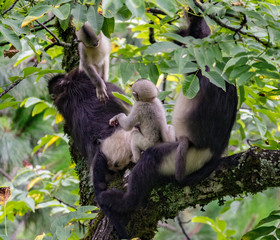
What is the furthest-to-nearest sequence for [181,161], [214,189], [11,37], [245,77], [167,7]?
[181,161], [214,189], [11,37], [245,77], [167,7]

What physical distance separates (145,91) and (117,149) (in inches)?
23.2

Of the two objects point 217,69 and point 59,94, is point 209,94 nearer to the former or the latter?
point 217,69

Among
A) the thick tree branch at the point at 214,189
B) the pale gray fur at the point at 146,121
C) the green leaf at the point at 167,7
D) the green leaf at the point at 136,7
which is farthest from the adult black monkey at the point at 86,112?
the green leaf at the point at 136,7

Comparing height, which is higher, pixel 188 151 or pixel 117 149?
pixel 188 151

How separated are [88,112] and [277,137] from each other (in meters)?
1.68

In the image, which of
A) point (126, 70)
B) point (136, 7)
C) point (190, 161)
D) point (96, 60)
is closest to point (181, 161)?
point (190, 161)

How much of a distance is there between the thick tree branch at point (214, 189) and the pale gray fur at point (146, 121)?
352 mm

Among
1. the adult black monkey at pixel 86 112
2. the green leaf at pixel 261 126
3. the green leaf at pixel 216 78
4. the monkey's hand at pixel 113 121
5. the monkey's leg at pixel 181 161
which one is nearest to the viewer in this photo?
the green leaf at pixel 216 78

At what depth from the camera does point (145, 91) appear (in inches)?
133

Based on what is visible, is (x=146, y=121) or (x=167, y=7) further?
(x=146, y=121)

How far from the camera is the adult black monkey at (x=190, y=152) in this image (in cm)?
321

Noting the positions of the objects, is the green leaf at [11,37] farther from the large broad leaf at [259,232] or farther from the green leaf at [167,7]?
the large broad leaf at [259,232]

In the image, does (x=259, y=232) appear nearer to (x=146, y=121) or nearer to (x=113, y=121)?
(x=146, y=121)

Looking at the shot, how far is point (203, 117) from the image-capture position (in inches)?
129
